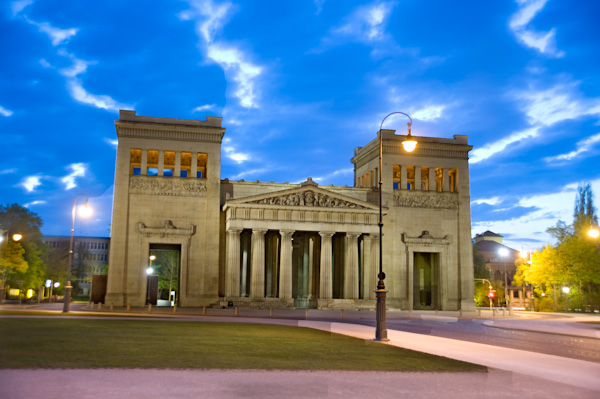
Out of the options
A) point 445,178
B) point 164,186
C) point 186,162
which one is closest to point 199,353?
point 164,186

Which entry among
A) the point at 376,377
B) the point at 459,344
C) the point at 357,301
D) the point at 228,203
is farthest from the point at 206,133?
the point at 376,377

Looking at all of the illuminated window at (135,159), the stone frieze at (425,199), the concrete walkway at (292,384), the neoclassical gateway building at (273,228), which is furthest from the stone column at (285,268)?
the concrete walkway at (292,384)

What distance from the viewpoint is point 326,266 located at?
236ft

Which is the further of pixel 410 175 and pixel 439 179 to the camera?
pixel 439 179

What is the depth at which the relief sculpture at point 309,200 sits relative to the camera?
71.5 meters

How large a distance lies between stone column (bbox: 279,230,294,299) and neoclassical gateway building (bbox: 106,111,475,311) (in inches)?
4.8

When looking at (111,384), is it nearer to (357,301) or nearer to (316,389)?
(316,389)

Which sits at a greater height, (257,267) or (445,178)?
(445,178)

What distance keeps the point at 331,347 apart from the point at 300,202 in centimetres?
4971

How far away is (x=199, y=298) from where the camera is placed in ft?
229

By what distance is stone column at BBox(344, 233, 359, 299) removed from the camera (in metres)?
71.8

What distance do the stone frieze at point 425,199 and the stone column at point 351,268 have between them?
9.79m

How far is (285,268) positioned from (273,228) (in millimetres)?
5042

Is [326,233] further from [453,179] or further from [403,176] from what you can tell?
[453,179]
